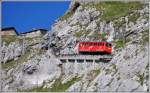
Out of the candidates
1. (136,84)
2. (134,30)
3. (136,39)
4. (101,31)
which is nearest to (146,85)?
(136,84)

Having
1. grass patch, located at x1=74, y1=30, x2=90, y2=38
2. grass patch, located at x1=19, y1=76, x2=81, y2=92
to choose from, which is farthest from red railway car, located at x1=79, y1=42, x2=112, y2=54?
grass patch, located at x1=74, y1=30, x2=90, y2=38

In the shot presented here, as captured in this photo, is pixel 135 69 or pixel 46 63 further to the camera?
pixel 46 63

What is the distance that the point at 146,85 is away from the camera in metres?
106

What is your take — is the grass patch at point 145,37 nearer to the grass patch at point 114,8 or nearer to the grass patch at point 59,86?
the grass patch at point 59,86

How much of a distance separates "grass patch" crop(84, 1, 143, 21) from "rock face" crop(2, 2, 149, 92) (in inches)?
33.4

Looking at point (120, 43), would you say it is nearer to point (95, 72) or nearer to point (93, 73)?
point (95, 72)

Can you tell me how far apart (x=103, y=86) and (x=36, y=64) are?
35001 millimetres

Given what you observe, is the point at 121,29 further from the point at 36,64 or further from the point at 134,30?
the point at 36,64

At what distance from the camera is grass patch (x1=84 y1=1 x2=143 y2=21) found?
A: 147250mm

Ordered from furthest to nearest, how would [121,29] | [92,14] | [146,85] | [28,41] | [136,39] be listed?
1. [28,41]
2. [92,14]
3. [121,29]
4. [136,39]
5. [146,85]

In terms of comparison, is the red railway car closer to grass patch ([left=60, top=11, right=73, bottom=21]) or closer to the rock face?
the rock face

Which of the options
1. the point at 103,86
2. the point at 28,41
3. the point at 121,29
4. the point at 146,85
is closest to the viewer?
the point at 146,85

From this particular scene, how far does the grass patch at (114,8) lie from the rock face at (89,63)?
2.78 ft

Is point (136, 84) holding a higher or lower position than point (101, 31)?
lower
